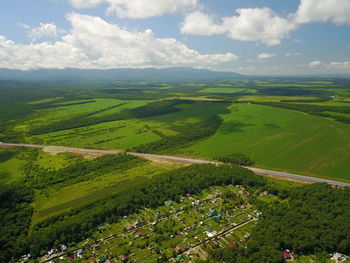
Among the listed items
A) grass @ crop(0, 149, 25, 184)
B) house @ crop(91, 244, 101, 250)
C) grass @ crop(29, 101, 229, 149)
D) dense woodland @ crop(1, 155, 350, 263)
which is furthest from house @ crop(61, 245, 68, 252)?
grass @ crop(29, 101, 229, 149)

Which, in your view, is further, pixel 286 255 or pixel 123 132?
pixel 123 132

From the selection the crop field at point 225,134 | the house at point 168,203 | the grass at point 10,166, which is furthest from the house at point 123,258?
the crop field at point 225,134

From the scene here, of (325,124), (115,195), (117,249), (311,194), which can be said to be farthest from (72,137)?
(325,124)

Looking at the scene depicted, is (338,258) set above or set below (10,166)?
above

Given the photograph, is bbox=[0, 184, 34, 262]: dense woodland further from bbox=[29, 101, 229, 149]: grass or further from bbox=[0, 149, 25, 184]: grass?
bbox=[29, 101, 229, 149]: grass

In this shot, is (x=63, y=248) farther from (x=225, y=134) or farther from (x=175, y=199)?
(x=225, y=134)

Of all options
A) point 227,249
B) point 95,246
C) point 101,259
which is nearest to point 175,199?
point 227,249

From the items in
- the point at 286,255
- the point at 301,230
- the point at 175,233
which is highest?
the point at 301,230
